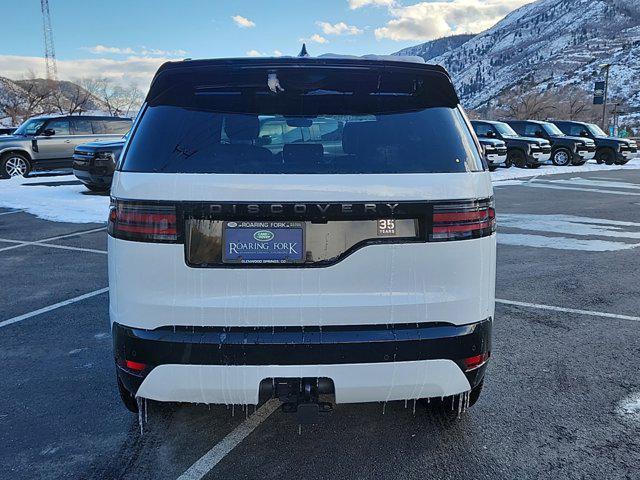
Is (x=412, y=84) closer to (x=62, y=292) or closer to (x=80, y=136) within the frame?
(x=62, y=292)

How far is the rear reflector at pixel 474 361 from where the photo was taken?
2416 mm

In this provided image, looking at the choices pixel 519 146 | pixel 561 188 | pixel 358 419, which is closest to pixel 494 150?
pixel 519 146

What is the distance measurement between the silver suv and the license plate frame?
50.7 feet

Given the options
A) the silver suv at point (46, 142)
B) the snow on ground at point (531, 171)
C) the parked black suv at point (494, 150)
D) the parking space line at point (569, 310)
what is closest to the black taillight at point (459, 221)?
the parking space line at point (569, 310)

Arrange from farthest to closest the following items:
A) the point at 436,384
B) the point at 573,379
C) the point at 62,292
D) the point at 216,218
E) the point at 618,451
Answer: the point at 62,292
the point at 573,379
the point at 618,451
the point at 436,384
the point at 216,218

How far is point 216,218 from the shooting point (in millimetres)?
2258

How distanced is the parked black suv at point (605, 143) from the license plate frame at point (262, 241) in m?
25.2

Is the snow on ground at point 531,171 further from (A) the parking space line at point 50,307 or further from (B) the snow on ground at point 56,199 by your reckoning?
(A) the parking space line at point 50,307

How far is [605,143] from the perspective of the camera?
24.4 meters

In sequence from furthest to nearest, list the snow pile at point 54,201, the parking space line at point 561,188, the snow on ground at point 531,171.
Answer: the snow on ground at point 531,171 < the parking space line at point 561,188 < the snow pile at point 54,201

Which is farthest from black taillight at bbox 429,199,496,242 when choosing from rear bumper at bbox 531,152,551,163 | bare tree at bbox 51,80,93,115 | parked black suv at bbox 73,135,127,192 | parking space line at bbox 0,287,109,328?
bare tree at bbox 51,80,93,115

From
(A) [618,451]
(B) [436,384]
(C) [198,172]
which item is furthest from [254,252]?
(A) [618,451]

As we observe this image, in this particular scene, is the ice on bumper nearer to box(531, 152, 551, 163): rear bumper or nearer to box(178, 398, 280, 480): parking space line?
box(178, 398, 280, 480): parking space line

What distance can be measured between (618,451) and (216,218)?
2314 mm
